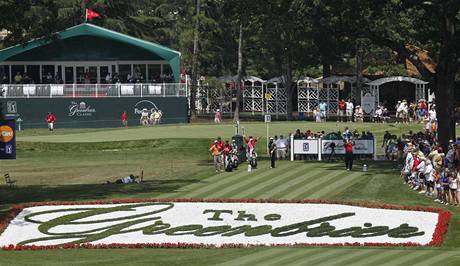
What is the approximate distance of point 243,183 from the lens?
168 feet

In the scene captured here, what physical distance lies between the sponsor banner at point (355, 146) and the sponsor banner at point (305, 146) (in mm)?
433

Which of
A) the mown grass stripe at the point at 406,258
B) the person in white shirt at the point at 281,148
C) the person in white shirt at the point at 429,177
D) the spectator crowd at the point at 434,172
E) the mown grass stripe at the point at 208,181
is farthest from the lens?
the person in white shirt at the point at 281,148

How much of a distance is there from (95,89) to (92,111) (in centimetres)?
182

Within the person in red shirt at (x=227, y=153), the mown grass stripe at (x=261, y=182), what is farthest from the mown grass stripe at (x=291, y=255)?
the person in red shirt at (x=227, y=153)

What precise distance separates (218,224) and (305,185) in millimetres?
9045

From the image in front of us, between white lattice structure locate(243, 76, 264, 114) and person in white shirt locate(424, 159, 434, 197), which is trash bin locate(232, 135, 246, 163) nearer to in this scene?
person in white shirt locate(424, 159, 434, 197)

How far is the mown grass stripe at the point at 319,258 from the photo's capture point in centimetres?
3294

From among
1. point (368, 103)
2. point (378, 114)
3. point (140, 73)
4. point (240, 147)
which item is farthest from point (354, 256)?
point (140, 73)

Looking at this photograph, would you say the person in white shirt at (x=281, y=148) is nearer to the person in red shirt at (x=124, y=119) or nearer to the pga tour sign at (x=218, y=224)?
the pga tour sign at (x=218, y=224)

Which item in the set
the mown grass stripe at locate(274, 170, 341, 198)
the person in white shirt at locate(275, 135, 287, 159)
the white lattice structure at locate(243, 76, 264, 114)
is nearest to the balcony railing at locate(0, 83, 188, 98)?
the white lattice structure at locate(243, 76, 264, 114)

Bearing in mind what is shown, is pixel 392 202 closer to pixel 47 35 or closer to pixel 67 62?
pixel 47 35

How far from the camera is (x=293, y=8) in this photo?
5650 centimetres

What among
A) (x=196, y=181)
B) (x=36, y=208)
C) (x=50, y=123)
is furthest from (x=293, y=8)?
(x=50, y=123)

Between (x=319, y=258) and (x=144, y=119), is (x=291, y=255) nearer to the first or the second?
(x=319, y=258)
